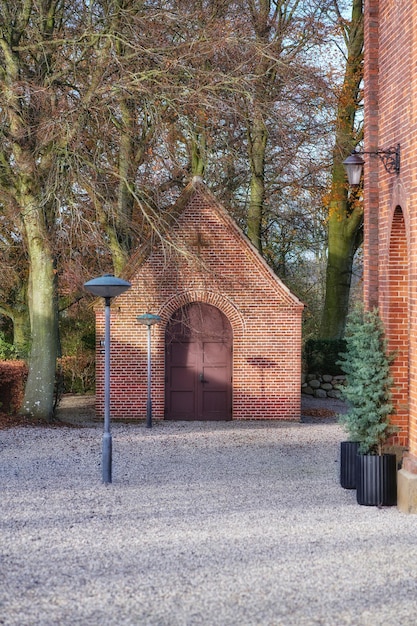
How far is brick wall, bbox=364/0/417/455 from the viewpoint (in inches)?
446

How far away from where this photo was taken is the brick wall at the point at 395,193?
11328 mm

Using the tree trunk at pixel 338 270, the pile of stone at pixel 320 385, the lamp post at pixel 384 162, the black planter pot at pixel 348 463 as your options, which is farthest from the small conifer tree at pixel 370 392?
the tree trunk at pixel 338 270

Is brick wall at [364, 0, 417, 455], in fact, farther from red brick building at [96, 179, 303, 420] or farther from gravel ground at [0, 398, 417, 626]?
red brick building at [96, 179, 303, 420]

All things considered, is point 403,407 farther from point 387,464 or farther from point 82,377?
point 82,377

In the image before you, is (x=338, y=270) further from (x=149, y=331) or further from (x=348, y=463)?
(x=348, y=463)

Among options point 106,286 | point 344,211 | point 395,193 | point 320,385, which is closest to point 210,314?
point 320,385

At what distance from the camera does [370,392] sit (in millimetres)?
11711

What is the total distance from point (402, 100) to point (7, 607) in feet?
25.5

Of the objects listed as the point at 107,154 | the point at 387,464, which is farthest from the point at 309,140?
the point at 387,464

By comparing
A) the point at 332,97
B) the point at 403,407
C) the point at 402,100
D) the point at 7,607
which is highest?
the point at 332,97

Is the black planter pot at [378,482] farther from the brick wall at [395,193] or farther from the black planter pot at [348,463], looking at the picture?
the black planter pot at [348,463]

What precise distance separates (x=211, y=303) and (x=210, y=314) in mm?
318

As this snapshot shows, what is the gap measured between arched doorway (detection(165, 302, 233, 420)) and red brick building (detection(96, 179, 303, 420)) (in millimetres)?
86

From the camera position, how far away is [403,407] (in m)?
12.1
